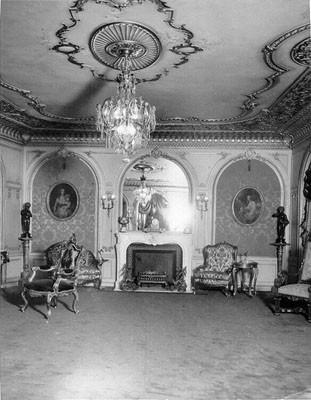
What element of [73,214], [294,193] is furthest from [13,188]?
[294,193]

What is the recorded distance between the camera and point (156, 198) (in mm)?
17453

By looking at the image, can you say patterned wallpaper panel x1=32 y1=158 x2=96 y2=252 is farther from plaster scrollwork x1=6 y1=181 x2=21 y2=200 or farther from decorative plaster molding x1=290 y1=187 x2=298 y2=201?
decorative plaster molding x1=290 y1=187 x2=298 y2=201

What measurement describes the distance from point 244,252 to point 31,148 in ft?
19.0

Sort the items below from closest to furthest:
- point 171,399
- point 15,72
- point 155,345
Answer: point 171,399
point 155,345
point 15,72

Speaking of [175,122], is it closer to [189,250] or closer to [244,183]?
[244,183]

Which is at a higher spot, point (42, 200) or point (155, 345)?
point (42, 200)

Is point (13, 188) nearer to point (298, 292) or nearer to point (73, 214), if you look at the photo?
point (73, 214)

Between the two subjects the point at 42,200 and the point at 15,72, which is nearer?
the point at 15,72

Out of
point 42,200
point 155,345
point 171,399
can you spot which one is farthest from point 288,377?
point 42,200

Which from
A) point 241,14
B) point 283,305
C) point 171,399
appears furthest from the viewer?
point 283,305

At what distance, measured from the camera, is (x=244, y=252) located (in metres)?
10.0

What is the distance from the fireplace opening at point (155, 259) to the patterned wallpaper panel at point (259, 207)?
1140 mm

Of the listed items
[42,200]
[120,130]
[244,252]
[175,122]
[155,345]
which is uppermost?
[175,122]

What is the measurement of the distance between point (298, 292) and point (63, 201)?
5916mm
